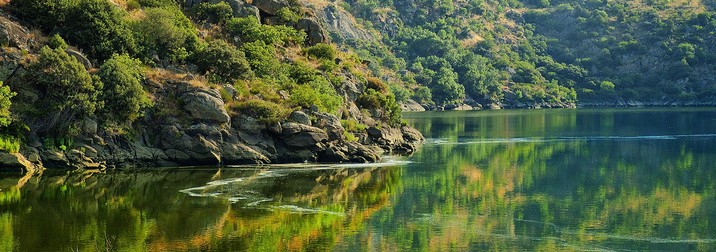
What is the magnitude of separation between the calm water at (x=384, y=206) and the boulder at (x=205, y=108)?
204 inches

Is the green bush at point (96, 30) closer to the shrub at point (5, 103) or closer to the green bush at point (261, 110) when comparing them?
the green bush at point (261, 110)

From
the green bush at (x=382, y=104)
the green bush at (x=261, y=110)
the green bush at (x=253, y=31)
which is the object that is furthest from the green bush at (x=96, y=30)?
the green bush at (x=382, y=104)

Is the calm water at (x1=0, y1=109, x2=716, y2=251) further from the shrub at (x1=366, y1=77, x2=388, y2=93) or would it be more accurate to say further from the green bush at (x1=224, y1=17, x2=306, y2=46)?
the shrub at (x1=366, y1=77, x2=388, y2=93)

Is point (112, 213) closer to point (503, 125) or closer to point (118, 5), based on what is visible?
point (118, 5)

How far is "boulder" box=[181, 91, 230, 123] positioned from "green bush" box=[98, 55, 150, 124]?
4.45 meters

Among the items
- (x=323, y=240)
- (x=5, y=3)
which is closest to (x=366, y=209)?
(x=323, y=240)

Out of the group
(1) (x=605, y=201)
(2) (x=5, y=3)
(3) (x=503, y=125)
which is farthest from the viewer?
(3) (x=503, y=125)

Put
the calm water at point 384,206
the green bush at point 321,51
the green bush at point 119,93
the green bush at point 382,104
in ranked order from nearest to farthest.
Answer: the calm water at point 384,206 < the green bush at point 119,93 < the green bush at point 321,51 < the green bush at point 382,104

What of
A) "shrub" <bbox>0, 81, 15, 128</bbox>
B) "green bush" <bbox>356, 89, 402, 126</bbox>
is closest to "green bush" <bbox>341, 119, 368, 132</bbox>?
"green bush" <bbox>356, 89, 402, 126</bbox>

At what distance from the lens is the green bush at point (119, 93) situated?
71.2 m

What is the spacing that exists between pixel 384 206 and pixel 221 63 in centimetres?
3302

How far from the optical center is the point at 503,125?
148000 millimetres

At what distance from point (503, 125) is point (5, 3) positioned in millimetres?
92175

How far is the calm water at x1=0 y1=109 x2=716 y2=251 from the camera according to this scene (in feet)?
136
